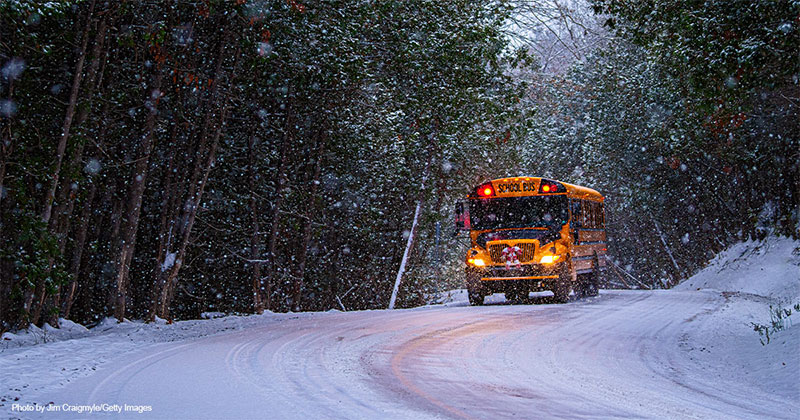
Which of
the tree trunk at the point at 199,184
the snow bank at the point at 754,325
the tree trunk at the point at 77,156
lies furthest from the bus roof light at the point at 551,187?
the tree trunk at the point at 77,156

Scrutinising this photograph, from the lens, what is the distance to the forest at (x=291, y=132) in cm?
1362

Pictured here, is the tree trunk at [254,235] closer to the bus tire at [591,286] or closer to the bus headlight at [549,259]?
the bus headlight at [549,259]

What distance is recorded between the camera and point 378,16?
61.3ft

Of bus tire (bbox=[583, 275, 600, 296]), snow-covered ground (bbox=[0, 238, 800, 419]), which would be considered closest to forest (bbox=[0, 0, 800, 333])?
snow-covered ground (bbox=[0, 238, 800, 419])

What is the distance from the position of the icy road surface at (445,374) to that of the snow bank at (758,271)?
13808 mm

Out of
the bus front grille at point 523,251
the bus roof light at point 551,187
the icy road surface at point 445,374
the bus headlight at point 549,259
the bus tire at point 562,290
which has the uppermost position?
the bus roof light at point 551,187

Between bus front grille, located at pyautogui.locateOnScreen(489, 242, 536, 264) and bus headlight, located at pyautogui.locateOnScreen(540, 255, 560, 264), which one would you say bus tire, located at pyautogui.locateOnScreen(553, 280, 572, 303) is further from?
bus front grille, located at pyautogui.locateOnScreen(489, 242, 536, 264)

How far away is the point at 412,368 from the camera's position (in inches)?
375

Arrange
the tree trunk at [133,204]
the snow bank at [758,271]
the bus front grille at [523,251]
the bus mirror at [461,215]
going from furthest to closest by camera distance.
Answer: the snow bank at [758,271] < the bus mirror at [461,215] < the bus front grille at [523,251] < the tree trunk at [133,204]

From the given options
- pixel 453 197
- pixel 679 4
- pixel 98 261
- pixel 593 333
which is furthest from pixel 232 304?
pixel 679 4

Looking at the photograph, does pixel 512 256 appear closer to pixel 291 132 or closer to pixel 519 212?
pixel 519 212

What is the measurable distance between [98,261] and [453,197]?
51.3 feet

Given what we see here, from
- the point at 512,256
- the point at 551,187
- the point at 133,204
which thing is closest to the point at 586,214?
the point at 551,187

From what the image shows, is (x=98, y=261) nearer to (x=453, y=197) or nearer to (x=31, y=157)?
(x=31, y=157)
